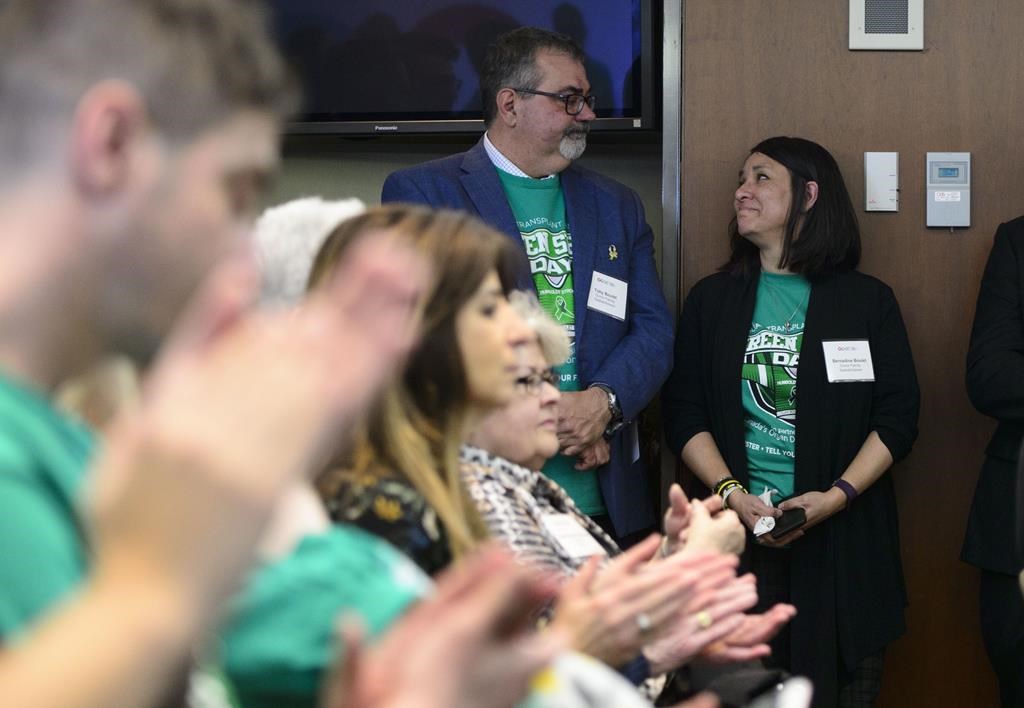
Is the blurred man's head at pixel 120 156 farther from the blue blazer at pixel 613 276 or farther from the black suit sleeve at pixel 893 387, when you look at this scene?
the black suit sleeve at pixel 893 387

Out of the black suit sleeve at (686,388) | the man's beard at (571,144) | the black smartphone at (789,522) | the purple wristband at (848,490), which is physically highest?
the man's beard at (571,144)

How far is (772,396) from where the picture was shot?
387 cm

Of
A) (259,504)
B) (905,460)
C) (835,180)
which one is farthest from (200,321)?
(905,460)

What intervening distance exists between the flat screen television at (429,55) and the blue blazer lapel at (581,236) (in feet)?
2.59

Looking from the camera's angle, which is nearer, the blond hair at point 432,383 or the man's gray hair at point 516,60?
the blond hair at point 432,383

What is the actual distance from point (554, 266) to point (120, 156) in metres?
3.06

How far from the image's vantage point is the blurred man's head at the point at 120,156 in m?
0.73

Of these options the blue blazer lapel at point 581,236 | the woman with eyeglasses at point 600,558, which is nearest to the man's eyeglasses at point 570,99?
the blue blazer lapel at point 581,236

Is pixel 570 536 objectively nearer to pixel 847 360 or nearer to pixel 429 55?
pixel 847 360

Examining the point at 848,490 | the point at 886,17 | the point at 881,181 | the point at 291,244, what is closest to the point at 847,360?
the point at 848,490

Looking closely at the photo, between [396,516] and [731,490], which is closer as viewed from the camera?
[396,516]

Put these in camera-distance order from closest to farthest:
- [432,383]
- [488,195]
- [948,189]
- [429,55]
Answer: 1. [432,383]
2. [488,195]
3. [948,189]
4. [429,55]

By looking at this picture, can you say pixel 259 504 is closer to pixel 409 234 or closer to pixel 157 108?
pixel 157 108

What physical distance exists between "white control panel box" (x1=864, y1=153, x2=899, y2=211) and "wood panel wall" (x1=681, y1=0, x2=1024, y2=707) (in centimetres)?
3
